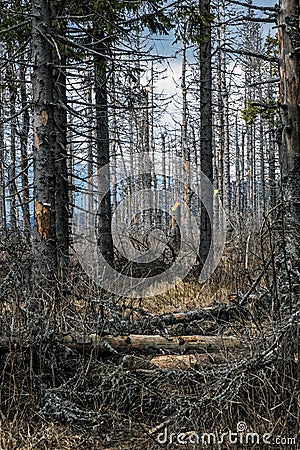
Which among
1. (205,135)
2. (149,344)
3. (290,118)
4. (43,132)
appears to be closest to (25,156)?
(205,135)

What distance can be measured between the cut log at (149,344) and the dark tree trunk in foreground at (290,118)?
1.01m

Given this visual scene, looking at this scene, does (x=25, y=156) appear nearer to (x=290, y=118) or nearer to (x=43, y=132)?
(x=43, y=132)

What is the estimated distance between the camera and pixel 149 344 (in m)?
4.39

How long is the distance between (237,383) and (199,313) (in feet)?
5.99

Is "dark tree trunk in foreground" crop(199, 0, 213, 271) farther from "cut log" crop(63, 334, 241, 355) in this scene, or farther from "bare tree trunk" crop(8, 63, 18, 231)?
"cut log" crop(63, 334, 241, 355)

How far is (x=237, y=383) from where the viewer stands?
3.34 m

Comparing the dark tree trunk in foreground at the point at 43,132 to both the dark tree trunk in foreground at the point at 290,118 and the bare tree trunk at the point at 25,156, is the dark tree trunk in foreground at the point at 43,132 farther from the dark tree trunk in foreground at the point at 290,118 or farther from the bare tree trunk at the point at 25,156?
the dark tree trunk in foreground at the point at 290,118

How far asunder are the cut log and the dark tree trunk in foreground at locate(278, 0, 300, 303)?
3.30 ft

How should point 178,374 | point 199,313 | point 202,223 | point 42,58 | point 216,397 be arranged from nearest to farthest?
point 216,397 < point 178,374 < point 199,313 < point 42,58 < point 202,223

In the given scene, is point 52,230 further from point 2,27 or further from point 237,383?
point 2,27

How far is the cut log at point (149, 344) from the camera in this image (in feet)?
13.7

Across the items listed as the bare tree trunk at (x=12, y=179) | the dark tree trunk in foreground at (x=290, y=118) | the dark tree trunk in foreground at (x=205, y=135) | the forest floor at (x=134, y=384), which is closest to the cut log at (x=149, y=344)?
the forest floor at (x=134, y=384)

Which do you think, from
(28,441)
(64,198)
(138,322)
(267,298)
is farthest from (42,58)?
(28,441)

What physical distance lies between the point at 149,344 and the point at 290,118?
7.94 feet
